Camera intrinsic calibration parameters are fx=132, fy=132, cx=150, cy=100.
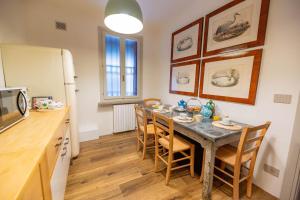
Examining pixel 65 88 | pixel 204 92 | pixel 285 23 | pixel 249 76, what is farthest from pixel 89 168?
pixel 285 23

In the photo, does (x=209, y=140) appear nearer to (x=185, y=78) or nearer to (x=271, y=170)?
(x=271, y=170)

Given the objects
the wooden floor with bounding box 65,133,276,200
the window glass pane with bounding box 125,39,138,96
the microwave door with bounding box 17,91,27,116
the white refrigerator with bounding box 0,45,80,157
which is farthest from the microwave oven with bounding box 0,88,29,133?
the window glass pane with bounding box 125,39,138,96

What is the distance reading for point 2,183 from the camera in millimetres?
512

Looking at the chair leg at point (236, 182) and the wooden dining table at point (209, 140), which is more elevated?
the wooden dining table at point (209, 140)

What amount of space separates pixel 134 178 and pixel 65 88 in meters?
1.64

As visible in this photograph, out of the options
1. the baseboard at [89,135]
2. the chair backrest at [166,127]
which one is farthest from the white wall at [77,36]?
the chair backrest at [166,127]

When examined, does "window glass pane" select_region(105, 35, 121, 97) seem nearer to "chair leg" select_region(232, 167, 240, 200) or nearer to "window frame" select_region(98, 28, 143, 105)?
"window frame" select_region(98, 28, 143, 105)

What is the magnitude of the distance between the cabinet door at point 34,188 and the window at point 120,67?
2.51m

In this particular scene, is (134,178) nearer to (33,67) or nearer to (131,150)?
(131,150)

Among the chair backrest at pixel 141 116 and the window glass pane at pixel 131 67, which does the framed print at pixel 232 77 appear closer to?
the chair backrest at pixel 141 116

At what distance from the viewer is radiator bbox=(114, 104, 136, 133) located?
3.19 metres

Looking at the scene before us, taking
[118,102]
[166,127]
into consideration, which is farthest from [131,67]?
[166,127]

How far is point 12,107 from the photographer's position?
117cm

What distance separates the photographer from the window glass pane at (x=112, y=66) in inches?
121
